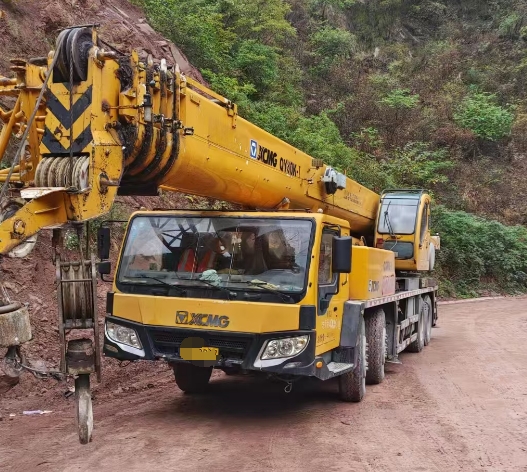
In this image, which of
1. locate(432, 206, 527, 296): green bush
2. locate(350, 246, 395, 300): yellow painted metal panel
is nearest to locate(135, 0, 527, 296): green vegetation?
locate(432, 206, 527, 296): green bush

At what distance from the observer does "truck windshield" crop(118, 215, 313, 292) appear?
6.27m

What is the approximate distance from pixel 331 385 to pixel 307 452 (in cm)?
278

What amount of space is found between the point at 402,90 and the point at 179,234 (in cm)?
2831

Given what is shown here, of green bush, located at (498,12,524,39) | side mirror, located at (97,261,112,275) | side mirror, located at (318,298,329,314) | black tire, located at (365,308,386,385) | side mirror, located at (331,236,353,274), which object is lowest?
black tire, located at (365,308,386,385)

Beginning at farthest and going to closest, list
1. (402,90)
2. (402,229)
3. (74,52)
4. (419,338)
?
(402,90) < (419,338) < (402,229) < (74,52)

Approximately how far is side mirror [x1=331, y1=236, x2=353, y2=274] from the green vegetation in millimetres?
14025

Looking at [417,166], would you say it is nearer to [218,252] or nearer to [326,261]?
[326,261]

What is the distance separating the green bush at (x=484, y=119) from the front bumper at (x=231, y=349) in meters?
28.5

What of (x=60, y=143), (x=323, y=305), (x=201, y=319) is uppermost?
(x=60, y=143)

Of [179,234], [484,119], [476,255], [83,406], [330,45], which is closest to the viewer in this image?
[83,406]

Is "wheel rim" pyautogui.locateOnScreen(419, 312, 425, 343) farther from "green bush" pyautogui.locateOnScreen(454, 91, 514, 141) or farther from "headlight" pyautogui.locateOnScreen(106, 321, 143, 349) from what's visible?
"green bush" pyautogui.locateOnScreen(454, 91, 514, 141)

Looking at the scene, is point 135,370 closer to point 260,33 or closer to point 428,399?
point 428,399

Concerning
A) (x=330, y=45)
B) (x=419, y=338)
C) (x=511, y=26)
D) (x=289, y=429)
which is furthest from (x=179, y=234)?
(x=511, y=26)

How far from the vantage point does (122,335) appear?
6387 mm
